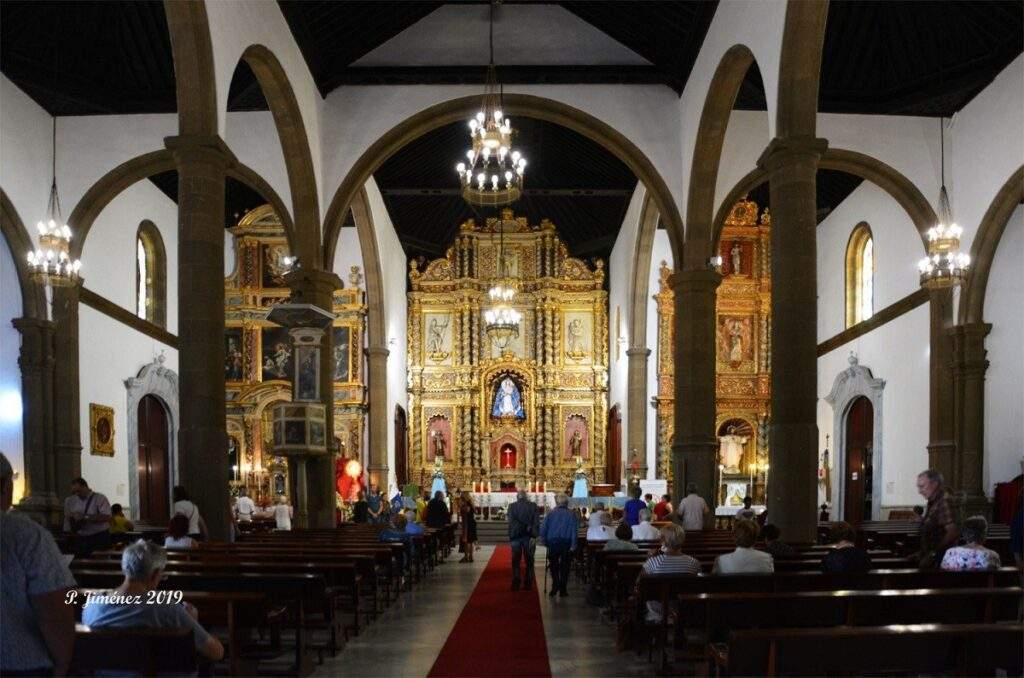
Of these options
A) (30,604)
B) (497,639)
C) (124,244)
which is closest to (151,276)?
(124,244)

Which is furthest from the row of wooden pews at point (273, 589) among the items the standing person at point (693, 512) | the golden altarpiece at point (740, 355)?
the golden altarpiece at point (740, 355)

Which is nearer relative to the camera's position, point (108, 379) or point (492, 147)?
point (492, 147)

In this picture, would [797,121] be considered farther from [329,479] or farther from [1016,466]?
[329,479]

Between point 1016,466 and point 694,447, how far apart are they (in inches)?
200

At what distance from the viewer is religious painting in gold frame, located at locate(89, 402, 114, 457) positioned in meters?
20.0

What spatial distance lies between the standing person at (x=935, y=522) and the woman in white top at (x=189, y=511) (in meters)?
6.86

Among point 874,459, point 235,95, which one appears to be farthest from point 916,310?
point 235,95

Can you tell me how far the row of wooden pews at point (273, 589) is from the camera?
6391 mm

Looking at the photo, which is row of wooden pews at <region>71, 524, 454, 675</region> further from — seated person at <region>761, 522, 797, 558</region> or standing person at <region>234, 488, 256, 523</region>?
standing person at <region>234, 488, 256, 523</region>

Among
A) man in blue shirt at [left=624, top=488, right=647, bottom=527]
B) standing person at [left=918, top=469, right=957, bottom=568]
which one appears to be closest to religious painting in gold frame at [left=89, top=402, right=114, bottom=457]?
man in blue shirt at [left=624, top=488, right=647, bottom=527]

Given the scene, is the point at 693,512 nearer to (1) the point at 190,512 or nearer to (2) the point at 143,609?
(1) the point at 190,512

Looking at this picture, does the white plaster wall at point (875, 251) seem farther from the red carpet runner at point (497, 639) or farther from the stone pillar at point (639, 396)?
the red carpet runner at point (497, 639)

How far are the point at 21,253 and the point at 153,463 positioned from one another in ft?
24.3

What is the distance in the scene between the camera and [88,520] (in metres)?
11.1
